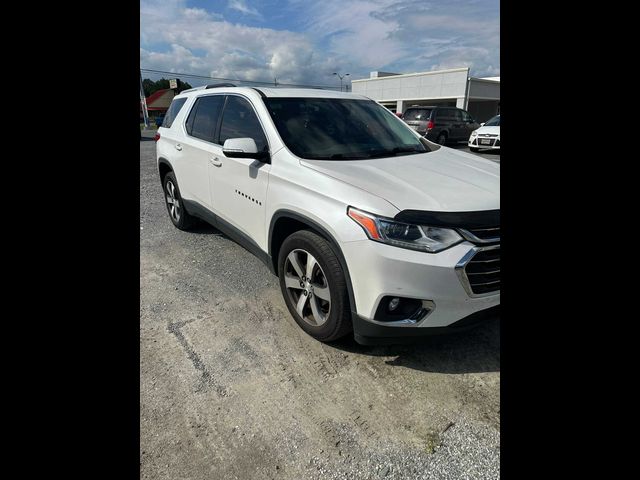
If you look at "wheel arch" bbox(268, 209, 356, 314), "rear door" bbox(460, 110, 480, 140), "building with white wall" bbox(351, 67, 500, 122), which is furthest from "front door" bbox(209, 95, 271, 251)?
"building with white wall" bbox(351, 67, 500, 122)

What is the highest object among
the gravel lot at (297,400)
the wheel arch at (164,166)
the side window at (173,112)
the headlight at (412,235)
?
the side window at (173,112)

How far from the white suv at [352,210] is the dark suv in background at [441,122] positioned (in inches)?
469

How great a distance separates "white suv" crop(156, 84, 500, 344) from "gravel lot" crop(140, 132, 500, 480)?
0.95ft

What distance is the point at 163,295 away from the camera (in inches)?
134

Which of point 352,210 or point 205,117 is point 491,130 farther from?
point 352,210

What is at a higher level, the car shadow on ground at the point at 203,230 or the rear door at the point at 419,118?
the rear door at the point at 419,118

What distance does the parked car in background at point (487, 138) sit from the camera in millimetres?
12703

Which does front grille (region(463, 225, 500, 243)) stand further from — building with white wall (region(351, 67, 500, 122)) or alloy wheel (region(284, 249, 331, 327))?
building with white wall (region(351, 67, 500, 122))

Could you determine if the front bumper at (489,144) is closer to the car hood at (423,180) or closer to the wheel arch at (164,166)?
Answer: the car hood at (423,180)

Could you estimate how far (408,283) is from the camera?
81.6 inches

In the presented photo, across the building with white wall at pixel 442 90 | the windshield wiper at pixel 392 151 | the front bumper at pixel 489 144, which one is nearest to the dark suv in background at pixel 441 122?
the front bumper at pixel 489 144

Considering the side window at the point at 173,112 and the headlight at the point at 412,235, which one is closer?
the headlight at the point at 412,235
